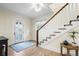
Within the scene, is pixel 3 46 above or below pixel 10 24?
below

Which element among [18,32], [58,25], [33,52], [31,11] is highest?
[31,11]

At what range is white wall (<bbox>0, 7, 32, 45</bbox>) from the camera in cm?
184

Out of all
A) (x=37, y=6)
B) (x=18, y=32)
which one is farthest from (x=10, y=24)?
(x=37, y=6)

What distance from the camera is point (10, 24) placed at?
1.95 meters

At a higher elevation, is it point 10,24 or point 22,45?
point 10,24

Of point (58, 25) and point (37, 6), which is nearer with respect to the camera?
point (37, 6)

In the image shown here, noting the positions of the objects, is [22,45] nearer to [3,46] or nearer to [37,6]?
[3,46]

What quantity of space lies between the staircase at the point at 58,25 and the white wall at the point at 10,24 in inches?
8.8

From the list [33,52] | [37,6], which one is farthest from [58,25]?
[33,52]

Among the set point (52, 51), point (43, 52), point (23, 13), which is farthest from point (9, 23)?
point (52, 51)

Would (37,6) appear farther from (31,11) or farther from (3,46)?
(3,46)

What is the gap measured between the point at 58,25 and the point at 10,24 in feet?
2.96

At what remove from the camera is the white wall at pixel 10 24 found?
1.84 meters

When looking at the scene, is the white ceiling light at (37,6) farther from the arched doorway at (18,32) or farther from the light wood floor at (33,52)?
the light wood floor at (33,52)
